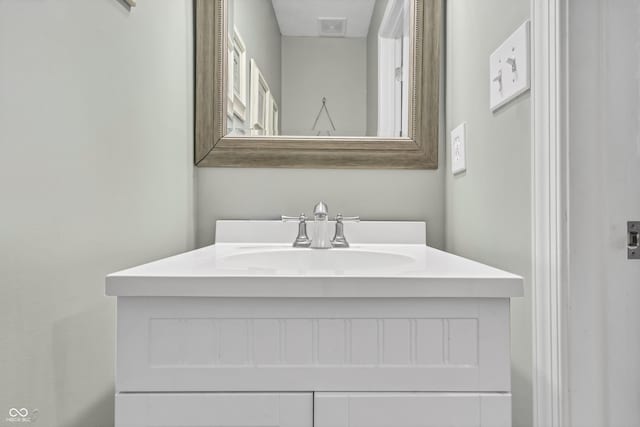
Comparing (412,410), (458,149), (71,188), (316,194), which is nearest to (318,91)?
(316,194)

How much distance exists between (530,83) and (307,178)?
0.66 meters

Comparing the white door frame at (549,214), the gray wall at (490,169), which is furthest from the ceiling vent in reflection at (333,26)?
the white door frame at (549,214)

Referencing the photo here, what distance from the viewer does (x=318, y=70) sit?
48.8 inches

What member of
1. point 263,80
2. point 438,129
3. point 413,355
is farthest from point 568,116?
point 263,80

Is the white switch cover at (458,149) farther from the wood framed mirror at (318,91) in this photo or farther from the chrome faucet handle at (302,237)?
the chrome faucet handle at (302,237)

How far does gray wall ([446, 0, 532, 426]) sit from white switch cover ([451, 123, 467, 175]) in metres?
0.02

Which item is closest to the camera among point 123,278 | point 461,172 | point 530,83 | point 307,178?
point 123,278

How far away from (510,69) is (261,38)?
2.45 ft

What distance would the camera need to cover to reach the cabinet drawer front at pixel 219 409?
1.80 ft

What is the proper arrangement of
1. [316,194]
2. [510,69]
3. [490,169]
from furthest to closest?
[316,194] → [490,169] → [510,69]

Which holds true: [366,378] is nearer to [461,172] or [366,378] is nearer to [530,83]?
[530,83]

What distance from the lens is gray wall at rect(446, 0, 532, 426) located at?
0.73 metres

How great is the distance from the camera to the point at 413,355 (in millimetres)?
562

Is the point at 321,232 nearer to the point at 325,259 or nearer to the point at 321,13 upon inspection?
the point at 325,259
